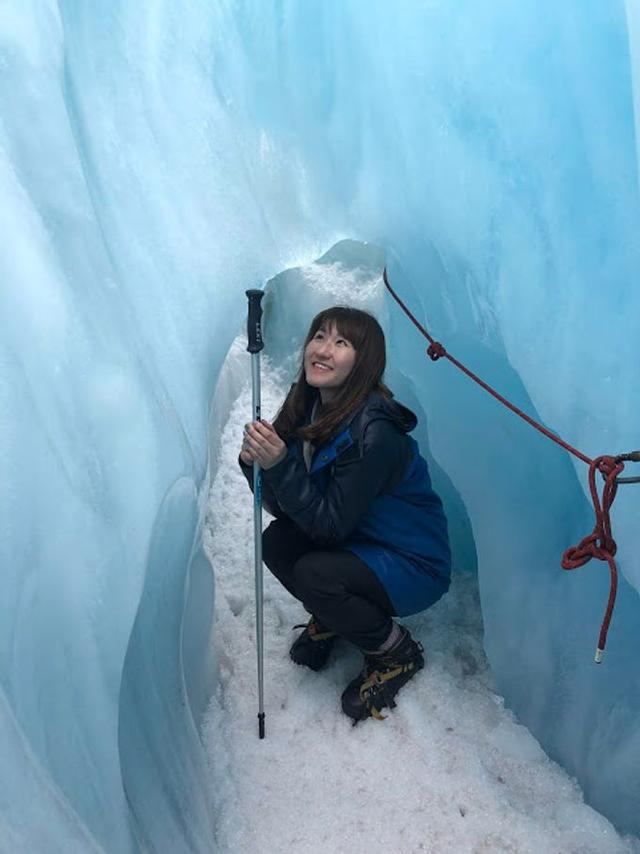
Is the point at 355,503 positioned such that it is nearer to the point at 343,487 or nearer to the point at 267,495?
the point at 343,487

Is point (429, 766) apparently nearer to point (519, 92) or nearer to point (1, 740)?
point (1, 740)

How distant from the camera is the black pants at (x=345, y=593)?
172 centimetres

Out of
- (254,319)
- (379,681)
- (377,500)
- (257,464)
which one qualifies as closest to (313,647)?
(379,681)

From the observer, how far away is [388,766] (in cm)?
173

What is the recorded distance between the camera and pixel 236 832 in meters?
1.59

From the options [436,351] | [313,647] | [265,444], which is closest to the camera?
[265,444]

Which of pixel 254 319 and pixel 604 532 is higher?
pixel 254 319

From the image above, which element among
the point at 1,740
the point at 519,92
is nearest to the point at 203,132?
the point at 519,92

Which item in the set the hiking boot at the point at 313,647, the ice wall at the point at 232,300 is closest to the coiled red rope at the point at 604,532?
the ice wall at the point at 232,300

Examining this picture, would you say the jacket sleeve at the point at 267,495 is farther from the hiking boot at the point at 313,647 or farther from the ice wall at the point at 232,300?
the hiking boot at the point at 313,647

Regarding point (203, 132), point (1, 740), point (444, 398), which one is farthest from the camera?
point (444, 398)

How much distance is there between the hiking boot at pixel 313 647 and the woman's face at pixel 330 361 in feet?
1.88

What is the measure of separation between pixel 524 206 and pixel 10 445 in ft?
3.34

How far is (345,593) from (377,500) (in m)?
0.20
